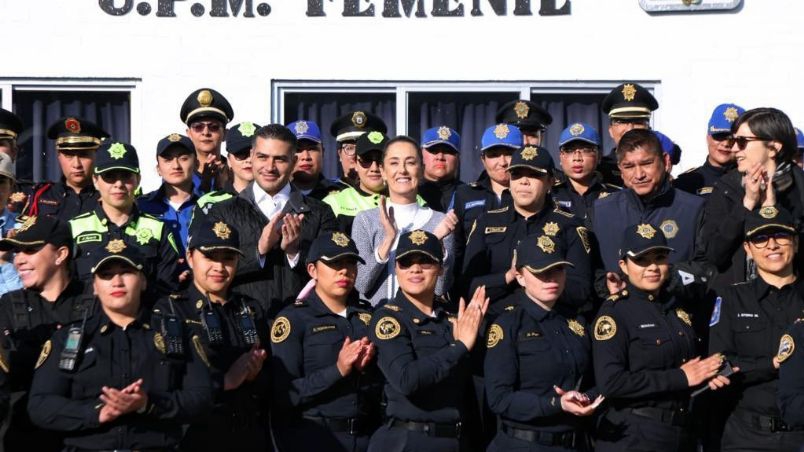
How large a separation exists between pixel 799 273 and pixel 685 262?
2.23ft

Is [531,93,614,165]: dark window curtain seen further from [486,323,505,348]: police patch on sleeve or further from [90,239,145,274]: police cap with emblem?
[90,239,145,274]: police cap with emblem

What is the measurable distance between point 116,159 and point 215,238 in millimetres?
1293

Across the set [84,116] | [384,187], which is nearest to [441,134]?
[384,187]

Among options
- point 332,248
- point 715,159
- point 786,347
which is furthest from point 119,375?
point 715,159

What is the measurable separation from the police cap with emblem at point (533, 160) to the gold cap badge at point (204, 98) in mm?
2667

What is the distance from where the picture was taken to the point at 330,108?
11602 mm

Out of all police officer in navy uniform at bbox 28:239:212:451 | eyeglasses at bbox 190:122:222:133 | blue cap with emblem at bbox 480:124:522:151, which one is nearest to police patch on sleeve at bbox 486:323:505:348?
police officer in navy uniform at bbox 28:239:212:451

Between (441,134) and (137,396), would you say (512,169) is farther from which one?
(137,396)

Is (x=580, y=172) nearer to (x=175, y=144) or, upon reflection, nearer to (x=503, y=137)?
(x=503, y=137)

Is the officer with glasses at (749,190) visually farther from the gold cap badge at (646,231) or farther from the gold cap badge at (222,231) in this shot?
the gold cap badge at (222,231)

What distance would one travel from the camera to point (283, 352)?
7625 mm

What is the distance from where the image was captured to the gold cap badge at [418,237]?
25.0ft

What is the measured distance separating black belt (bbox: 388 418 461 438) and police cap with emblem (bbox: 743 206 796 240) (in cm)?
208

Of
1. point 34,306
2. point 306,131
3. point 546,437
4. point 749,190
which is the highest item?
point 306,131
